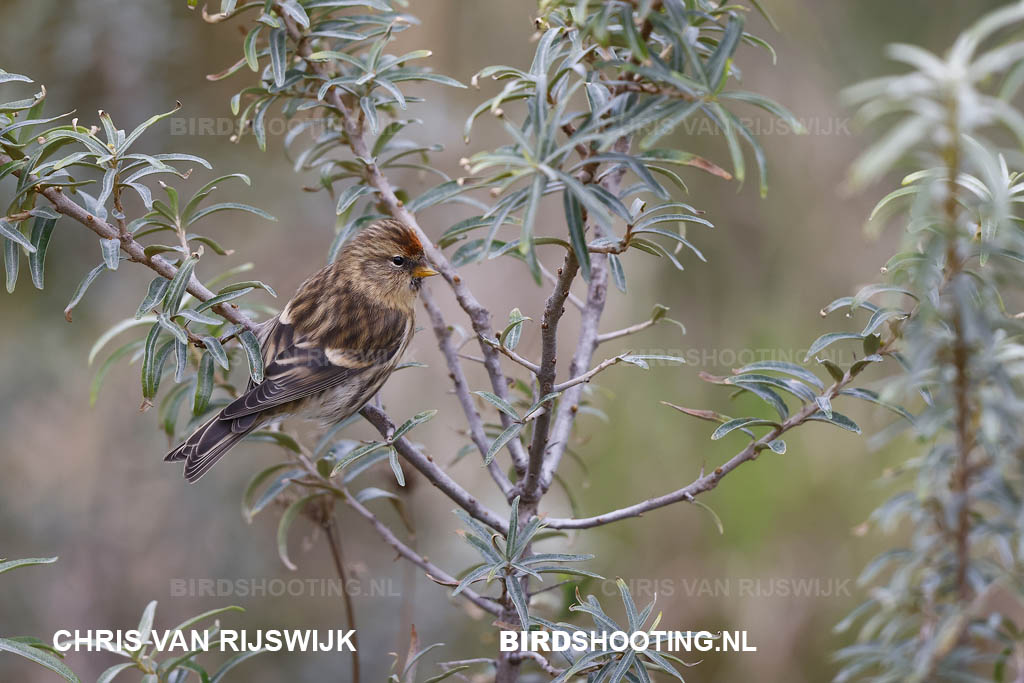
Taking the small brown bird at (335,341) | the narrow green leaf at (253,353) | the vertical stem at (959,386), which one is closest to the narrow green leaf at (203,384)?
the narrow green leaf at (253,353)

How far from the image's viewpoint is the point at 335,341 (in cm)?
253

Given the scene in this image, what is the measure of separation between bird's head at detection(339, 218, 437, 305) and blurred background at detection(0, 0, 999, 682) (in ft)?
3.49

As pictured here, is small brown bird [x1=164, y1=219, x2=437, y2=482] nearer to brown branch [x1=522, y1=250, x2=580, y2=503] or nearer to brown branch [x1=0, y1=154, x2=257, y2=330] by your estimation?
brown branch [x1=0, y1=154, x2=257, y2=330]

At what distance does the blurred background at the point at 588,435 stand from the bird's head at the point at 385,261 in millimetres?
1063

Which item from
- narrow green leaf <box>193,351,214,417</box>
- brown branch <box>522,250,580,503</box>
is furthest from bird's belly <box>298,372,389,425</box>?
brown branch <box>522,250,580,503</box>

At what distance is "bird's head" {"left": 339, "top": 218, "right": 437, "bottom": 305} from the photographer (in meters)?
2.59

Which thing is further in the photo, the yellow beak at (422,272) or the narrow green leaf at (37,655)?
the yellow beak at (422,272)

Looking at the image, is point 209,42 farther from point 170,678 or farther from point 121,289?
point 170,678

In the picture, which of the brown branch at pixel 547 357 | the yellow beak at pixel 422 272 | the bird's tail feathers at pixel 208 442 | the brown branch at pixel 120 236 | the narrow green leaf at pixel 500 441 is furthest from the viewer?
the yellow beak at pixel 422 272

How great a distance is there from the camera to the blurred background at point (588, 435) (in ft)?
10.9

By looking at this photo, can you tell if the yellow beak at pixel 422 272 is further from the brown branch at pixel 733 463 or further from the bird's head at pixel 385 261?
the brown branch at pixel 733 463

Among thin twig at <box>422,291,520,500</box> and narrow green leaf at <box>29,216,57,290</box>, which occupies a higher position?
narrow green leaf at <box>29,216,57,290</box>

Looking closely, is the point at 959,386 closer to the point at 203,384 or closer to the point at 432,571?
the point at 432,571

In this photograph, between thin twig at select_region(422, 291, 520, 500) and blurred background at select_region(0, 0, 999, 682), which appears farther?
blurred background at select_region(0, 0, 999, 682)
